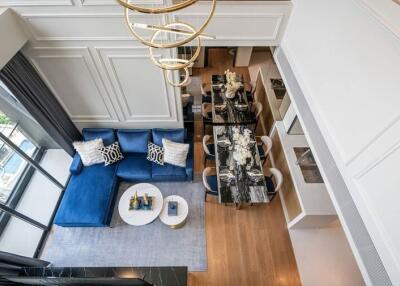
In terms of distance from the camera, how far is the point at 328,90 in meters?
2.78

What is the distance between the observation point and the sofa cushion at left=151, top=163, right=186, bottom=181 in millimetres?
4816

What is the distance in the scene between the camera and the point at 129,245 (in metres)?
4.31

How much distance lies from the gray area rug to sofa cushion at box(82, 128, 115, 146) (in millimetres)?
1578

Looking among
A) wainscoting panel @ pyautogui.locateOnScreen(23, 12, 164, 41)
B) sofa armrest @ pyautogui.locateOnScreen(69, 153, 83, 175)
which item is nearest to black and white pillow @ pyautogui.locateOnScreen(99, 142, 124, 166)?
sofa armrest @ pyautogui.locateOnScreen(69, 153, 83, 175)

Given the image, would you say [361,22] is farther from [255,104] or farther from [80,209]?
[80,209]

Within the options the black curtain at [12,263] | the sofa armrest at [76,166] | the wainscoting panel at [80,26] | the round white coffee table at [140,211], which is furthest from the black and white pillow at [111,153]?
the wainscoting panel at [80,26]

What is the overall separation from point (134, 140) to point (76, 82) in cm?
152

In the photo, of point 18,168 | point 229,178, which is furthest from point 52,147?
point 229,178

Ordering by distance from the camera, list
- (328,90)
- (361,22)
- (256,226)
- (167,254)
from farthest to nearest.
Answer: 1. (256,226)
2. (167,254)
3. (328,90)
4. (361,22)

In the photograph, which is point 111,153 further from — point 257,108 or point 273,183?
point 257,108

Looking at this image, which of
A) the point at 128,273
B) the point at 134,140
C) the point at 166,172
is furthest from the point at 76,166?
the point at 128,273

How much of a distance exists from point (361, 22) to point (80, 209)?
4880 mm

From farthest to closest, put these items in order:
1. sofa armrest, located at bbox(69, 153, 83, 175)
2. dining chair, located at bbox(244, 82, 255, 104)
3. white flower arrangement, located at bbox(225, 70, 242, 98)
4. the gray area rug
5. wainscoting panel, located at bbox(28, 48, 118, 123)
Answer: dining chair, located at bbox(244, 82, 255, 104) → white flower arrangement, located at bbox(225, 70, 242, 98) → sofa armrest, located at bbox(69, 153, 83, 175) → the gray area rug → wainscoting panel, located at bbox(28, 48, 118, 123)

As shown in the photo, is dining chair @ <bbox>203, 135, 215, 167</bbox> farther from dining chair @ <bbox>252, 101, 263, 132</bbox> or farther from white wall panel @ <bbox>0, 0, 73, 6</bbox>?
white wall panel @ <bbox>0, 0, 73, 6</bbox>
